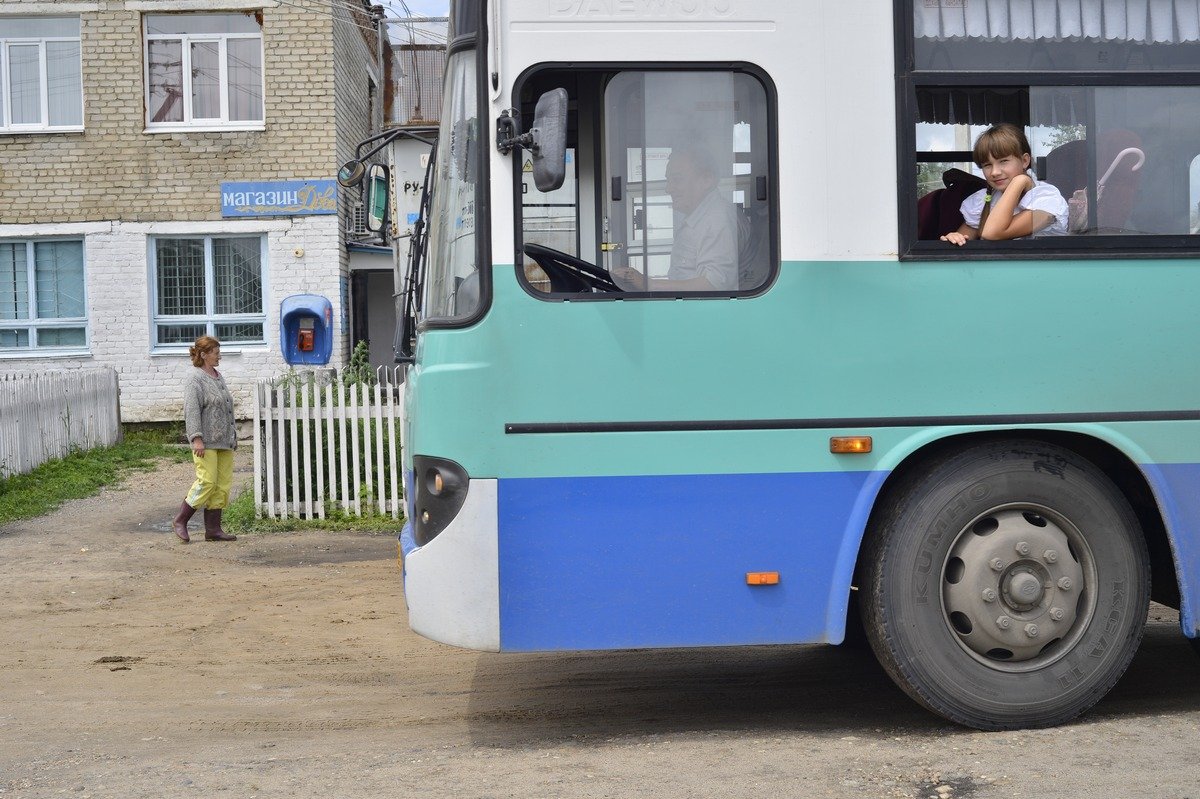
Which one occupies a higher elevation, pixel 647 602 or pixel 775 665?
pixel 647 602

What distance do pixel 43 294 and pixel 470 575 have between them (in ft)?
56.6

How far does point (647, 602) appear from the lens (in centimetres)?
480

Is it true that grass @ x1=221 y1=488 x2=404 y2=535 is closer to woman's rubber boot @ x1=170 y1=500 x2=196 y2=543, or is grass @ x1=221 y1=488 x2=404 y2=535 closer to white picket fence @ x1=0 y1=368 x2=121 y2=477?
woman's rubber boot @ x1=170 y1=500 x2=196 y2=543

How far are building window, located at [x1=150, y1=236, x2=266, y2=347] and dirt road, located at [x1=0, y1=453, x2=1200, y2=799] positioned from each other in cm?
1154

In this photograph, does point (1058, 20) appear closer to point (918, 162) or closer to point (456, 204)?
point (918, 162)

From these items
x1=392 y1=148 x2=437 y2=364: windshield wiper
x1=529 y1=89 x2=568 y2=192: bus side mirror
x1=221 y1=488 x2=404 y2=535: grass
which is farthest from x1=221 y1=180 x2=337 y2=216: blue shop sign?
x1=529 y1=89 x2=568 y2=192: bus side mirror

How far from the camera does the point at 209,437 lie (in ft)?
35.1

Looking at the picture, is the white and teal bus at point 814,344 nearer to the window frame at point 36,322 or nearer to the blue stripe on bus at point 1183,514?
the blue stripe on bus at point 1183,514

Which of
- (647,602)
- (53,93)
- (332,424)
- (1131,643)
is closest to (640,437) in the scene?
(647,602)

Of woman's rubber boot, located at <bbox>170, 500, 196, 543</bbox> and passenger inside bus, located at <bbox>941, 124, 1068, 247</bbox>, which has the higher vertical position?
passenger inside bus, located at <bbox>941, 124, 1068, 247</bbox>

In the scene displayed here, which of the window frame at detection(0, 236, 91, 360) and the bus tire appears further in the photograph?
the window frame at detection(0, 236, 91, 360)

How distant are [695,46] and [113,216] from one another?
655 inches

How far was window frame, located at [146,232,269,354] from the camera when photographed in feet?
64.3

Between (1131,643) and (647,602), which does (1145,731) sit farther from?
(647,602)
